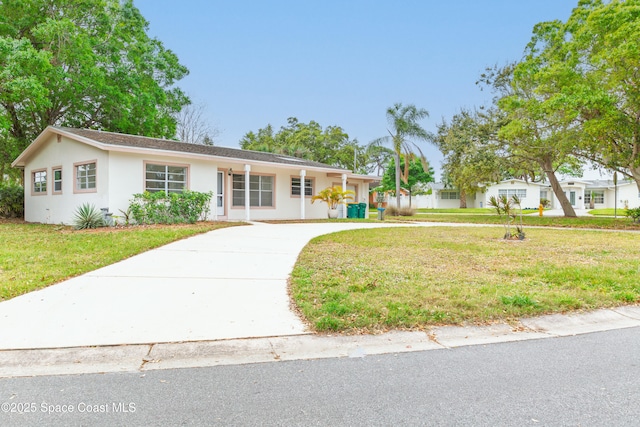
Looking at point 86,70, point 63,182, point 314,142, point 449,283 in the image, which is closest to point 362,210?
point 63,182

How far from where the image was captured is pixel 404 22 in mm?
22906

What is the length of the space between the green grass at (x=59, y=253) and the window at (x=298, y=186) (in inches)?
353

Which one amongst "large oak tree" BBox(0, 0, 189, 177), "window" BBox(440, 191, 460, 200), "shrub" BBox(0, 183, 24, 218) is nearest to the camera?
"large oak tree" BBox(0, 0, 189, 177)

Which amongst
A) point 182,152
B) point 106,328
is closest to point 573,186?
point 182,152

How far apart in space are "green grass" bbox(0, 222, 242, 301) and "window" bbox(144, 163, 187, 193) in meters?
4.00

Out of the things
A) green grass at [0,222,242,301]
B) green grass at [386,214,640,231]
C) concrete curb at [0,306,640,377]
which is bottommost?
concrete curb at [0,306,640,377]

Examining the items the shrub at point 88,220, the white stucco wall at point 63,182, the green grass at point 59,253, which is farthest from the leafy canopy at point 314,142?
the green grass at point 59,253

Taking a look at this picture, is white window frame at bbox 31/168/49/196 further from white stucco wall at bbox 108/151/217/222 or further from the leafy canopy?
the leafy canopy

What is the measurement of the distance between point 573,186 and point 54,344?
50.7 metres

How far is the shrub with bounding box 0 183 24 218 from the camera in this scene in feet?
63.0

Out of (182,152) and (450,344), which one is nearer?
(450,344)

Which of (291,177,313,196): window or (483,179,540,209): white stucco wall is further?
(483,179,540,209): white stucco wall

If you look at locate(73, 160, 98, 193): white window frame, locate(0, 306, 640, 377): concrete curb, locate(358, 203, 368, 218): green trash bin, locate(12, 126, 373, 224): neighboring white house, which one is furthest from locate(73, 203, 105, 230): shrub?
locate(358, 203, 368, 218): green trash bin

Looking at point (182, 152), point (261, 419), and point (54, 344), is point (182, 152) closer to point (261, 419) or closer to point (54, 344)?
point (54, 344)
